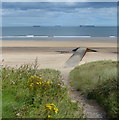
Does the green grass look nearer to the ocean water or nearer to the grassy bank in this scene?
the grassy bank

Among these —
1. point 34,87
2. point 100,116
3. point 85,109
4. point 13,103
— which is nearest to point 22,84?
point 34,87

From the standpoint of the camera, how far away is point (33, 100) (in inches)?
240

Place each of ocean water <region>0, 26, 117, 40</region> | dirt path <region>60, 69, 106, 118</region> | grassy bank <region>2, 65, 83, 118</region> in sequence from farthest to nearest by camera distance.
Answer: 1. ocean water <region>0, 26, 117, 40</region>
2. dirt path <region>60, 69, 106, 118</region>
3. grassy bank <region>2, 65, 83, 118</region>

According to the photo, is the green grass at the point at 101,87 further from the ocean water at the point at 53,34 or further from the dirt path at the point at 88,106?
the ocean water at the point at 53,34

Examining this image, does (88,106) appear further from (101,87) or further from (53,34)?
(53,34)

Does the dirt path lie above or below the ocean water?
below

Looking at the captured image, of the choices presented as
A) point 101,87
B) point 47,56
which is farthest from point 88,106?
point 47,56

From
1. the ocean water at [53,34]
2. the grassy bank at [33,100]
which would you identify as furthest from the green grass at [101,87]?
the ocean water at [53,34]

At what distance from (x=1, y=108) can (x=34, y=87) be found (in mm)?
1268

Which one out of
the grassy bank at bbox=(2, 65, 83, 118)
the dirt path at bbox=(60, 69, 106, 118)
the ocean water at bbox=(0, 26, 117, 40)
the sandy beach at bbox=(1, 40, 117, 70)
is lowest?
the dirt path at bbox=(60, 69, 106, 118)

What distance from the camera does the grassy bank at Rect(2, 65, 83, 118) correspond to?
5355mm

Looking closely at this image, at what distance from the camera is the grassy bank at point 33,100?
5355mm

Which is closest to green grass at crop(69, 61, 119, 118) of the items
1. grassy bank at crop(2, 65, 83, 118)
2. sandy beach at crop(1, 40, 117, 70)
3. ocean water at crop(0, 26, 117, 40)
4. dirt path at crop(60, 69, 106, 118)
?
dirt path at crop(60, 69, 106, 118)

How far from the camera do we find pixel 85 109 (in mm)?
6543
